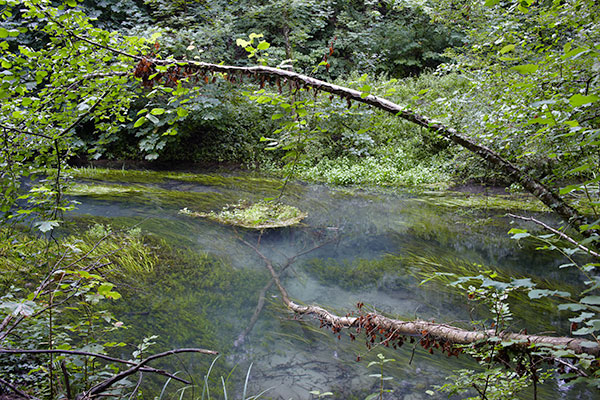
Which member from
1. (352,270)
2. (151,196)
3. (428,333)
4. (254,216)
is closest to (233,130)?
(151,196)

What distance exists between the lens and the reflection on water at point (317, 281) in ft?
9.17

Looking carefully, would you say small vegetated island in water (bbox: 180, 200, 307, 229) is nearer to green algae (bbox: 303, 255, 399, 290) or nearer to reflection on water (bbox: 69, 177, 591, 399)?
reflection on water (bbox: 69, 177, 591, 399)

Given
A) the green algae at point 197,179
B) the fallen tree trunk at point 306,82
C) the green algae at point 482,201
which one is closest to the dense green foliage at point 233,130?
the fallen tree trunk at point 306,82

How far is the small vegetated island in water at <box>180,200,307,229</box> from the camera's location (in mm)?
5555

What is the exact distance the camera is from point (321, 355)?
2.96m

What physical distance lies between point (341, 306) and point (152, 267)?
2.17 metres

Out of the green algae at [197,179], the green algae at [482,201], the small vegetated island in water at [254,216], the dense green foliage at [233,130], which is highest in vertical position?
the dense green foliage at [233,130]

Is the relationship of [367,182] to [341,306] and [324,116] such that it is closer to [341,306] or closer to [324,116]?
[341,306]

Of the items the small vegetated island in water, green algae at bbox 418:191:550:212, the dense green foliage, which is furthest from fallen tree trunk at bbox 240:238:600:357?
green algae at bbox 418:191:550:212

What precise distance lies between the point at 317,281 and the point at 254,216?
6.47 ft

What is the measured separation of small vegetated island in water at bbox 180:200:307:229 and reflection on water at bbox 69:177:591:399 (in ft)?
0.59

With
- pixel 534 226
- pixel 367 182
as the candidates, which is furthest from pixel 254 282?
pixel 367 182

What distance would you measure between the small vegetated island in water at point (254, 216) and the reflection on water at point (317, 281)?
0.59ft

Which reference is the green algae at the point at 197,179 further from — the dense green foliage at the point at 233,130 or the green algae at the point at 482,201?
the green algae at the point at 482,201
